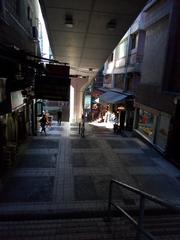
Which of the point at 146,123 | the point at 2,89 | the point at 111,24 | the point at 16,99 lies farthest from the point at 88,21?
the point at 146,123

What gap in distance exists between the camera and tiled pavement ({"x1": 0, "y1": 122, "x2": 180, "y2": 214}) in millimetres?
7078

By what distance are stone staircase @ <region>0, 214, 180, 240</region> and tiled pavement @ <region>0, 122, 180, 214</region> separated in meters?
1.13

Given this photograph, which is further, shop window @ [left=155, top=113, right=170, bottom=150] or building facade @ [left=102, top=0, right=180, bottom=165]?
shop window @ [left=155, top=113, right=170, bottom=150]

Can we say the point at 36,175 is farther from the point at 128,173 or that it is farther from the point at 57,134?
the point at 57,134

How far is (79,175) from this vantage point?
30.1ft

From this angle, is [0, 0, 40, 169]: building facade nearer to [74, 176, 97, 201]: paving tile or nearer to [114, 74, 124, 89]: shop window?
[74, 176, 97, 201]: paving tile

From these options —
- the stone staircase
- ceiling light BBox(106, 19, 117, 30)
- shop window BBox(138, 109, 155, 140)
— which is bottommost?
the stone staircase

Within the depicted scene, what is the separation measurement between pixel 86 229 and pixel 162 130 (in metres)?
9.26

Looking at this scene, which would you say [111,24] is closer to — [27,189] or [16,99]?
[16,99]

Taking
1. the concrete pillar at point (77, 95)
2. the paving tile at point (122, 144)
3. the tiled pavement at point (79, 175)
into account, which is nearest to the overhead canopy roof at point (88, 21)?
the tiled pavement at point (79, 175)

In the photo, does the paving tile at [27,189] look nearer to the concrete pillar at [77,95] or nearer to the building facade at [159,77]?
the building facade at [159,77]

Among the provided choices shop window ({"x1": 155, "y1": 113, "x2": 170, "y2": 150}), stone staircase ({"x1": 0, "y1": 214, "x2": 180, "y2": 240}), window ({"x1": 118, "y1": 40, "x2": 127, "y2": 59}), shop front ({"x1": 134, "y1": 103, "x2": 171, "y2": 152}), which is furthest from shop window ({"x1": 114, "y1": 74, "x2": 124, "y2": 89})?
stone staircase ({"x1": 0, "y1": 214, "x2": 180, "y2": 240})

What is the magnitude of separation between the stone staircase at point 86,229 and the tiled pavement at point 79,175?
3.72 ft

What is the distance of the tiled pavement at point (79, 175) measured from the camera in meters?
7.08
